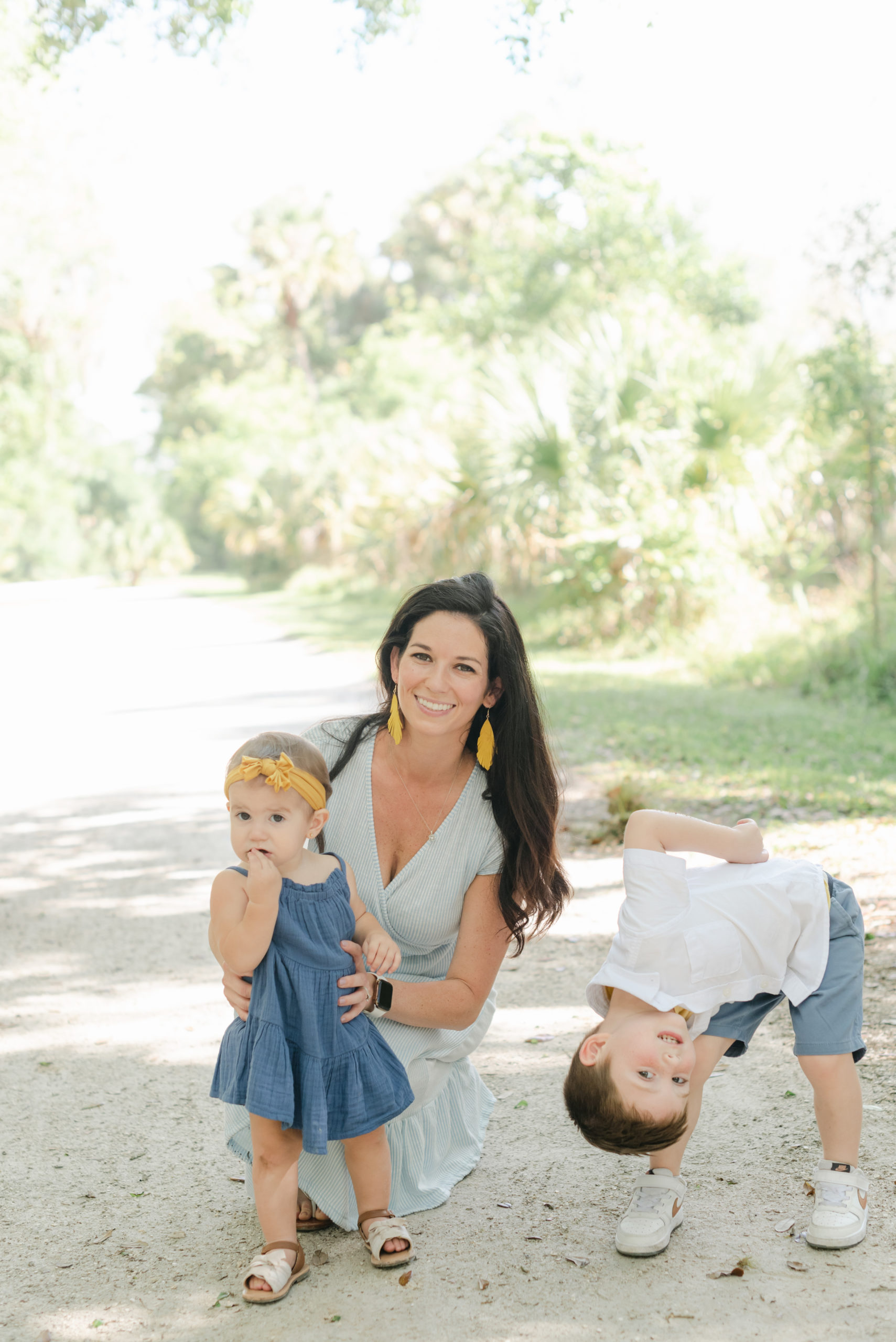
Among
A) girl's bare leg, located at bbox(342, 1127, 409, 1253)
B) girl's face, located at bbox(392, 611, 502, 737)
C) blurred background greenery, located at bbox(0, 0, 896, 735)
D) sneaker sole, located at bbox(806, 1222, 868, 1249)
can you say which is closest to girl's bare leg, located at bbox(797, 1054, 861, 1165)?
sneaker sole, located at bbox(806, 1222, 868, 1249)

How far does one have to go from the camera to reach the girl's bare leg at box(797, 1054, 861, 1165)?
278 cm

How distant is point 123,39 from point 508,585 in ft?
35.7

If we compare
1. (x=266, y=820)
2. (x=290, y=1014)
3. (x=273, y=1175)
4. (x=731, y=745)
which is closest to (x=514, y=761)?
(x=266, y=820)

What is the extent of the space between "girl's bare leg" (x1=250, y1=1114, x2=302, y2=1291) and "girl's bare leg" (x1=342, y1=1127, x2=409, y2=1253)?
16 centimetres

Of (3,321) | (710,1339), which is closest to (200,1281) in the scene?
(710,1339)

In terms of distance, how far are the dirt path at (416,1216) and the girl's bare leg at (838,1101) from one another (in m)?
0.21

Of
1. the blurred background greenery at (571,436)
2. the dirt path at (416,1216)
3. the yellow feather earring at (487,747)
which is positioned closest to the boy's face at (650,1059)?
the dirt path at (416,1216)

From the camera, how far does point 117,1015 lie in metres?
4.44

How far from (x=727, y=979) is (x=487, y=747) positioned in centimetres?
87

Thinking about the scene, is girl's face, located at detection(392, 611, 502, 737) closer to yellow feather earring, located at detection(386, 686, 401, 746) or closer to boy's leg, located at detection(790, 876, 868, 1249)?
yellow feather earring, located at detection(386, 686, 401, 746)

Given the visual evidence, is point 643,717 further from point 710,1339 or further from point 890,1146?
point 710,1339

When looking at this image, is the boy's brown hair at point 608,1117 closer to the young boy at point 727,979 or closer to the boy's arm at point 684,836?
the young boy at point 727,979

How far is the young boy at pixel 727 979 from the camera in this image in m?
2.69

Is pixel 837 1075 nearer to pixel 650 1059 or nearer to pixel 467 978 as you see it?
pixel 650 1059
